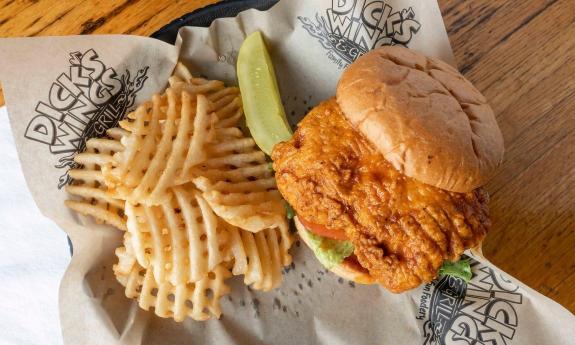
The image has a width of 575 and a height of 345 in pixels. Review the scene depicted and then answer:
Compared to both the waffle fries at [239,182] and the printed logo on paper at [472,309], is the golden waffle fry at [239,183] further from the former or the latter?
the printed logo on paper at [472,309]

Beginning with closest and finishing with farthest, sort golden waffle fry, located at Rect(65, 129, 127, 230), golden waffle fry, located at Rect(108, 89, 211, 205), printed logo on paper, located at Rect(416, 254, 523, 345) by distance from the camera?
golden waffle fry, located at Rect(108, 89, 211, 205)
golden waffle fry, located at Rect(65, 129, 127, 230)
printed logo on paper, located at Rect(416, 254, 523, 345)

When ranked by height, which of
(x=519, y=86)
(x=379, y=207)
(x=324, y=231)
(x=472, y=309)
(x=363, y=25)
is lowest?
(x=472, y=309)

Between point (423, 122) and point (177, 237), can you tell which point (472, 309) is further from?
point (177, 237)

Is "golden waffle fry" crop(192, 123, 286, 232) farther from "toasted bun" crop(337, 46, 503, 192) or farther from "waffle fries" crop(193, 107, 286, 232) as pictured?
"toasted bun" crop(337, 46, 503, 192)

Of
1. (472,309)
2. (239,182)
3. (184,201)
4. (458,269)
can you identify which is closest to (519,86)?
(458,269)

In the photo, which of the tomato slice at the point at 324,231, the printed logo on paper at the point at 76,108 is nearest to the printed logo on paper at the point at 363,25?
the tomato slice at the point at 324,231

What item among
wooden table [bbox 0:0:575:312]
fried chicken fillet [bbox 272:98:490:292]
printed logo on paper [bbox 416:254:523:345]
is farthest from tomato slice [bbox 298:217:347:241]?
wooden table [bbox 0:0:575:312]
